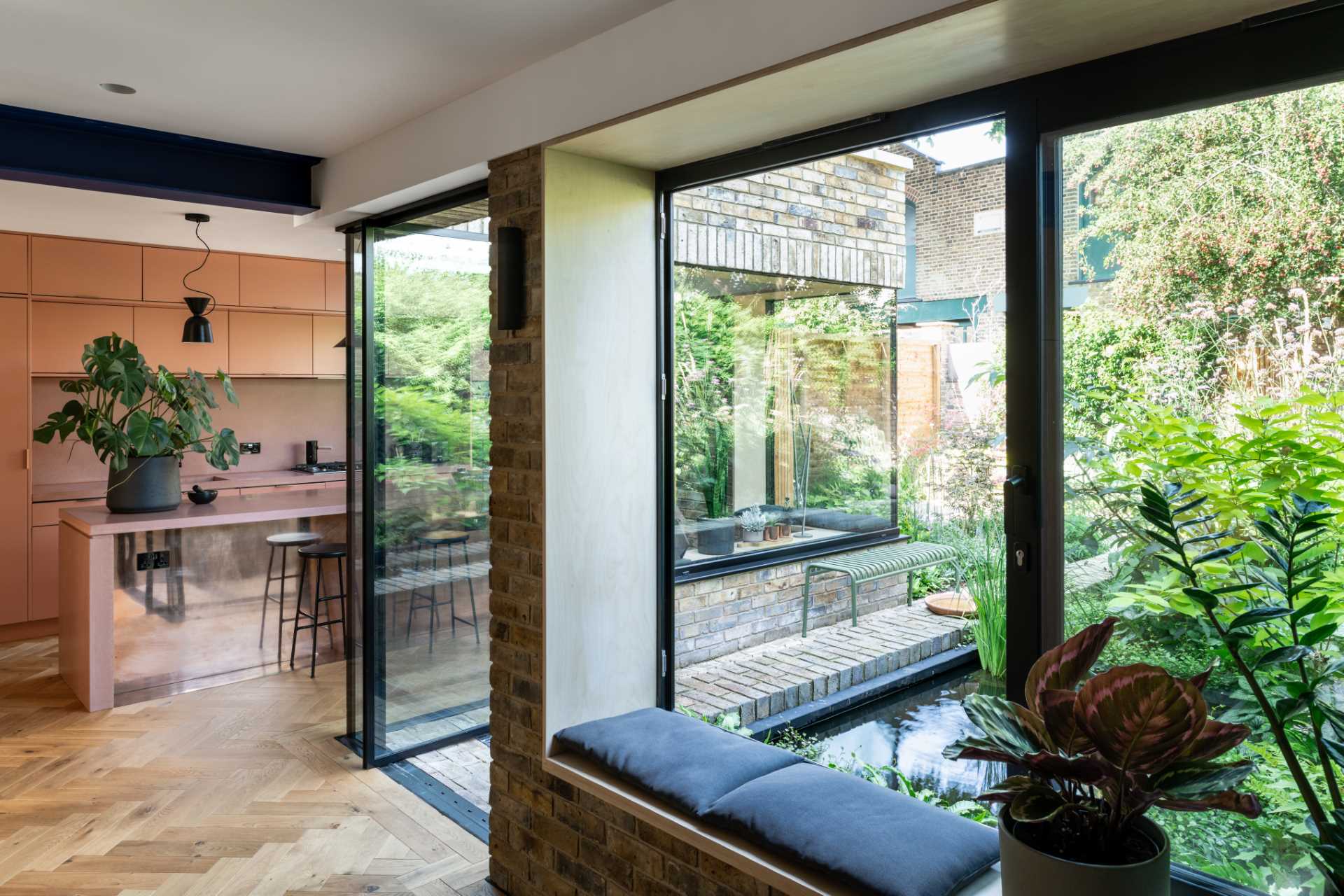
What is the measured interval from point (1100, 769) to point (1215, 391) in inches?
31.4

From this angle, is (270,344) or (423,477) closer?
(423,477)

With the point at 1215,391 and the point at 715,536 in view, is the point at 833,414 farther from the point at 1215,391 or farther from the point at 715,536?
the point at 1215,391

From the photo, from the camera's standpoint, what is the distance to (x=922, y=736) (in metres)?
2.26

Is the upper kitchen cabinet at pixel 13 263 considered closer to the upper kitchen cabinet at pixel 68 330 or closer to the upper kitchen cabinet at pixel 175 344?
the upper kitchen cabinet at pixel 68 330

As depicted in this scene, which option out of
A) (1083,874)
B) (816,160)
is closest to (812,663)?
(1083,874)

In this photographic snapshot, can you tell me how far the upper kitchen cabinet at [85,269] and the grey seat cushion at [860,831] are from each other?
587 centimetres

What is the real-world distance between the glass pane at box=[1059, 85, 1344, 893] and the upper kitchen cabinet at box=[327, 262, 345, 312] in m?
6.31

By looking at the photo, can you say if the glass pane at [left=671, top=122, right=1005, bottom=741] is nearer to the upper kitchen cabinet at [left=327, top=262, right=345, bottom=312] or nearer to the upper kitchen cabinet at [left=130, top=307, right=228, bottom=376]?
the upper kitchen cabinet at [left=130, top=307, right=228, bottom=376]

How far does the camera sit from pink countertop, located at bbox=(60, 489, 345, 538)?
4590 mm

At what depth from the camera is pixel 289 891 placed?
2.86 meters

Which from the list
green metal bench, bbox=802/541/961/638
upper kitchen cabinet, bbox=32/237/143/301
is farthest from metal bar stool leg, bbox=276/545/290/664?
green metal bench, bbox=802/541/961/638

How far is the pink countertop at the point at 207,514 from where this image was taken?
181 inches

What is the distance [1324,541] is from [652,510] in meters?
1.79

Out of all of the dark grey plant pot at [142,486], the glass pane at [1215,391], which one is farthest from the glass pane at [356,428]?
the glass pane at [1215,391]
